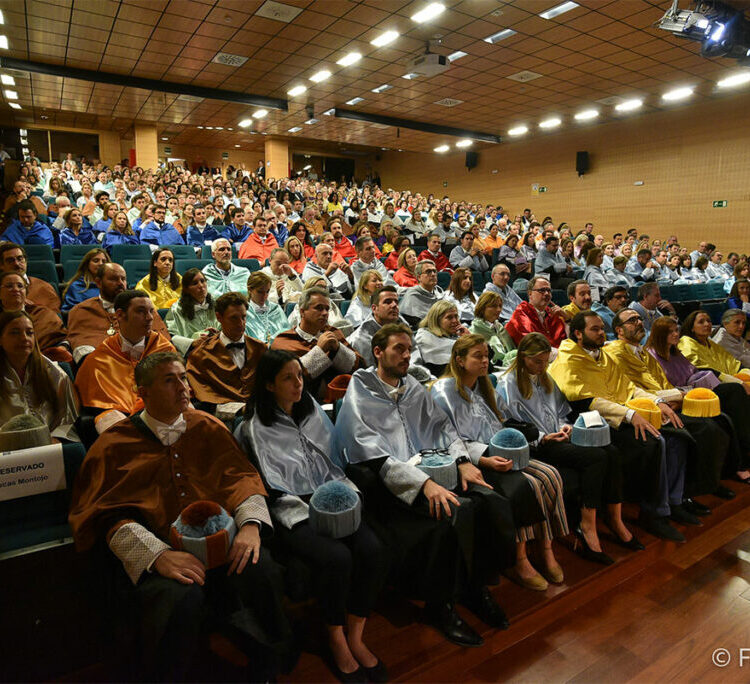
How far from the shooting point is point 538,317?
3.32 meters

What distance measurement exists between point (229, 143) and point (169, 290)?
1295 cm

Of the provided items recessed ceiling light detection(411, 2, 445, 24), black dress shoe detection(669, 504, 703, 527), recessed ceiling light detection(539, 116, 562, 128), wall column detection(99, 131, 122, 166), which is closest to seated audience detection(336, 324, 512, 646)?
black dress shoe detection(669, 504, 703, 527)

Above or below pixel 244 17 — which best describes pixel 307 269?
below

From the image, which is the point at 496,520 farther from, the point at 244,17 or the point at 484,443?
the point at 244,17

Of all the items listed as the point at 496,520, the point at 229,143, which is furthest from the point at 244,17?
the point at 229,143

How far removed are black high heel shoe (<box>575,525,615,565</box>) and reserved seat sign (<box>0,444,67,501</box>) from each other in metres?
1.82

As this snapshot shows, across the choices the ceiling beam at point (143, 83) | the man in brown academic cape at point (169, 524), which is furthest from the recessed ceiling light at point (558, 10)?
the man in brown academic cape at point (169, 524)

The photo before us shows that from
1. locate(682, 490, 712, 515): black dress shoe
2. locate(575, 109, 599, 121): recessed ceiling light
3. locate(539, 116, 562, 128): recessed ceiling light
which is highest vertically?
locate(539, 116, 562, 128): recessed ceiling light

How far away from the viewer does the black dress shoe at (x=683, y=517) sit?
7.21 feet

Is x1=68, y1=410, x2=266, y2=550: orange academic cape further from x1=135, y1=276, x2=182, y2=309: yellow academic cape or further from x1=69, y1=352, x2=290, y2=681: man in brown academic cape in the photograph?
x1=135, y1=276, x2=182, y2=309: yellow academic cape

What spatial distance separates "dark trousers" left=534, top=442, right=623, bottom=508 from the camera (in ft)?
6.31

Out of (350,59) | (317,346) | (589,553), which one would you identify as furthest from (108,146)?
(589,553)

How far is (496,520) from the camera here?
5.16 ft

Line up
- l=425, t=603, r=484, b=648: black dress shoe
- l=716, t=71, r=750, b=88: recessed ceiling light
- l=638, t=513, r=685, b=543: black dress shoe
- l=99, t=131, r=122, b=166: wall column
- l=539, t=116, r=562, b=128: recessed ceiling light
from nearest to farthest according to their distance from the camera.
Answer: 1. l=425, t=603, r=484, b=648: black dress shoe
2. l=638, t=513, r=685, b=543: black dress shoe
3. l=716, t=71, r=750, b=88: recessed ceiling light
4. l=539, t=116, r=562, b=128: recessed ceiling light
5. l=99, t=131, r=122, b=166: wall column
